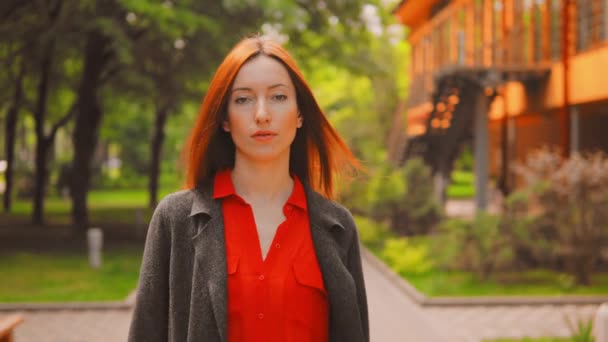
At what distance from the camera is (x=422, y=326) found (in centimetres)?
1005

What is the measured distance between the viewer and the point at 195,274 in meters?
2.68

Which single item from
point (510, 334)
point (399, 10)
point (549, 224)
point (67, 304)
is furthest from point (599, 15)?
point (399, 10)

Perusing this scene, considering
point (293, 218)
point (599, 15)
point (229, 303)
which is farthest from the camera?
point (599, 15)

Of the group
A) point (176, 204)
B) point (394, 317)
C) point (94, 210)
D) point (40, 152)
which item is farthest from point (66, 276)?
point (94, 210)

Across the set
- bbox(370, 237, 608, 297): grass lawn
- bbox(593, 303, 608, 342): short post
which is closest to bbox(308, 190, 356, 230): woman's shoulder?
bbox(593, 303, 608, 342): short post

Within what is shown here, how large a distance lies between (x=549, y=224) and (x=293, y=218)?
11.1m

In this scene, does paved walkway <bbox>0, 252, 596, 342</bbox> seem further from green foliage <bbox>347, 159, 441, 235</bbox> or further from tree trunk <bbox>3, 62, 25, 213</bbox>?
tree trunk <bbox>3, 62, 25, 213</bbox>

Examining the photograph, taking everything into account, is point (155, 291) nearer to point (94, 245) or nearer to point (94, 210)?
point (94, 245)

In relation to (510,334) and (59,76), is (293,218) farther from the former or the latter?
(59,76)

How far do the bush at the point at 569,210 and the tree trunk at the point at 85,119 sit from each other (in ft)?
37.3

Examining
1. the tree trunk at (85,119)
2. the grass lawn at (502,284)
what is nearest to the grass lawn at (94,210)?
the tree trunk at (85,119)

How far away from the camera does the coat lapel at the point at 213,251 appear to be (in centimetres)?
261

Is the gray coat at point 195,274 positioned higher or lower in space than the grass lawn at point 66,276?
higher

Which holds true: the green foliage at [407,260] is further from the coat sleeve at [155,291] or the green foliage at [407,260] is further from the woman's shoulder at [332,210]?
the coat sleeve at [155,291]
